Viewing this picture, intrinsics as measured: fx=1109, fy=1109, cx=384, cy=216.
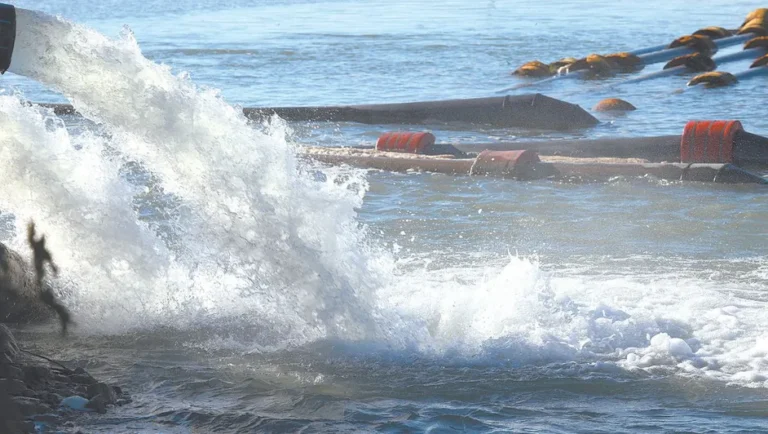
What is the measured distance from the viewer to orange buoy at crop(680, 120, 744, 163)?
48.6 feet

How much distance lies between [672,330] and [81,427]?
4400 mm

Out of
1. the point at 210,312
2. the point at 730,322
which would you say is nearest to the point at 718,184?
the point at 730,322

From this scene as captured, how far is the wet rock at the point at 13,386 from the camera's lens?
6.63 m

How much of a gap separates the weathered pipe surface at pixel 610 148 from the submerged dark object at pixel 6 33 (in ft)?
31.4

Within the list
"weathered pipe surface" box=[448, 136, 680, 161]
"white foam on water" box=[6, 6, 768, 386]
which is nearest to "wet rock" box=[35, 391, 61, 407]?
"white foam on water" box=[6, 6, 768, 386]

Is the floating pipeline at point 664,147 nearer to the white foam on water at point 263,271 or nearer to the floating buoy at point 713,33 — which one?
the white foam on water at point 263,271

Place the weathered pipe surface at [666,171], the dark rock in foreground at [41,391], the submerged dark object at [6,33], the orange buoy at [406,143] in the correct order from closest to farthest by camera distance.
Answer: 1. the dark rock in foreground at [41,391]
2. the submerged dark object at [6,33]
3. the weathered pipe surface at [666,171]
4. the orange buoy at [406,143]

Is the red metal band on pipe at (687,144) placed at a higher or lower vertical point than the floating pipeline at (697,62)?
lower

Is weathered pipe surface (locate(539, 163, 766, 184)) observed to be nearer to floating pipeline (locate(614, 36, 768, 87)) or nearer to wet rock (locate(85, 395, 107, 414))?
wet rock (locate(85, 395, 107, 414))

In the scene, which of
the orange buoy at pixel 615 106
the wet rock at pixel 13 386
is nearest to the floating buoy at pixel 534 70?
the orange buoy at pixel 615 106

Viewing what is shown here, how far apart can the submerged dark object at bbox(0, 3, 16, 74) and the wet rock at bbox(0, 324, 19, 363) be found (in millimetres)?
1883

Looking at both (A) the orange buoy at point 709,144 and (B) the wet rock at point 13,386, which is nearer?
(B) the wet rock at point 13,386

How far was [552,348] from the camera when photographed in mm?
7902

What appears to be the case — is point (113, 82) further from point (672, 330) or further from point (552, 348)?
point (672, 330)
